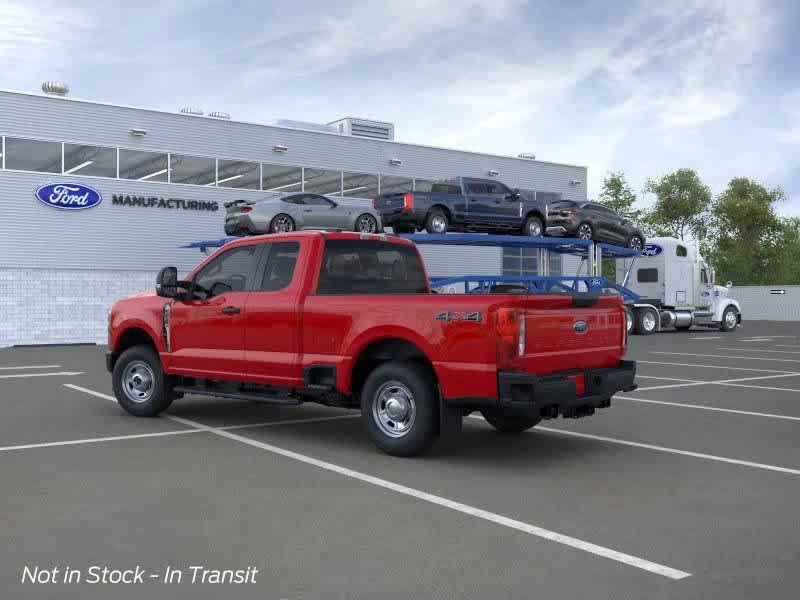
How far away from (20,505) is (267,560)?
2.09 m

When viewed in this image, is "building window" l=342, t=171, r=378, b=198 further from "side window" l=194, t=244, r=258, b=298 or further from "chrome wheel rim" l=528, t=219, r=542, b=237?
"side window" l=194, t=244, r=258, b=298

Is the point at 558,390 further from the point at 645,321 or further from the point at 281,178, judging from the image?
the point at 281,178

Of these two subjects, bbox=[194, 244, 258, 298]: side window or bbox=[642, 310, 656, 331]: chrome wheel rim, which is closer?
bbox=[194, 244, 258, 298]: side window

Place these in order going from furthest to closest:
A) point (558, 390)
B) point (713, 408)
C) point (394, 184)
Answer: point (394, 184)
point (713, 408)
point (558, 390)

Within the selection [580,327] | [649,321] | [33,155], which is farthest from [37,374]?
[649,321]

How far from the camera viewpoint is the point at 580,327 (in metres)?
7.28

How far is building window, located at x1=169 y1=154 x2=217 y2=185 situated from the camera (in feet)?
98.3

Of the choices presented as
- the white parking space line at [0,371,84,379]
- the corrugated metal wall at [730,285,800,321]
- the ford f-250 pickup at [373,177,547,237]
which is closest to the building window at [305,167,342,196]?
the ford f-250 pickup at [373,177,547,237]

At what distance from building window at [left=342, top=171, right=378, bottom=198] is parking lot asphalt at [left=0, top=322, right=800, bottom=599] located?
80.2ft

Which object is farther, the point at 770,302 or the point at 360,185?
the point at 770,302

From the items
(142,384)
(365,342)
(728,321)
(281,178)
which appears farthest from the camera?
(728,321)

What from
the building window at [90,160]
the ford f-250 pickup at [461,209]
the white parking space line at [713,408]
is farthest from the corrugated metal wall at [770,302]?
the white parking space line at [713,408]

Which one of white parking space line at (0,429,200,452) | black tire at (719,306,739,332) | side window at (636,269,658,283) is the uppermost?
side window at (636,269,658,283)

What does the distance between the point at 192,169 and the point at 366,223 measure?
900 centimetres
